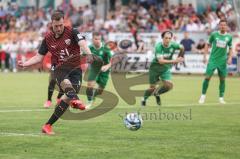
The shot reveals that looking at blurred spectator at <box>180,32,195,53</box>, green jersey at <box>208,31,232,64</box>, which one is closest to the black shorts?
green jersey at <box>208,31,232,64</box>

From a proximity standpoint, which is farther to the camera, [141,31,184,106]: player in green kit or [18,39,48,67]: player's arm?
[141,31,184,106]: player in green kit

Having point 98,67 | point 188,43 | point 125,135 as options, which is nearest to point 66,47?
point 125,135

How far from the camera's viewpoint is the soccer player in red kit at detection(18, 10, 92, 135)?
12398mm

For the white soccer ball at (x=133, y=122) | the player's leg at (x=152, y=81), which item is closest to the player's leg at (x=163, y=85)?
the player's leg at (x=152, y=81)

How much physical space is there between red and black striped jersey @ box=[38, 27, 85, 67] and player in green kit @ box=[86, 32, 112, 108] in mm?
5723

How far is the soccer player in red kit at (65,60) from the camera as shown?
40.7ft

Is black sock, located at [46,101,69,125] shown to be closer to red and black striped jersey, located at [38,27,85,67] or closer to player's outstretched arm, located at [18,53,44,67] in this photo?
red and black striped jersey, located at [38,27,85,67]

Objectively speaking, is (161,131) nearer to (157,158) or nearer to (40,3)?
(157,158)

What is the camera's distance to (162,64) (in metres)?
19.4

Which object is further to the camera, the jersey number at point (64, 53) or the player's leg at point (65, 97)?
the jersey number at point (64, 53)

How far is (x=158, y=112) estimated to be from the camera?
55.7ft

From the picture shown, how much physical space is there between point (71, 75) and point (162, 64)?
7.00 metres

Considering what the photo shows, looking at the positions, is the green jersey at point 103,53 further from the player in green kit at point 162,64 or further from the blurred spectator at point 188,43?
the blurred spectator at point 188,43

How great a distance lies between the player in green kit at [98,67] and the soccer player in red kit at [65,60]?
18.7 ft
